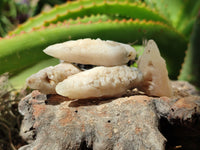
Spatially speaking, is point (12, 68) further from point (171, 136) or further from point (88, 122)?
point (171, 136)

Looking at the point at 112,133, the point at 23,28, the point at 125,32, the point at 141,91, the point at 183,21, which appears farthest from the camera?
the point at 183,21

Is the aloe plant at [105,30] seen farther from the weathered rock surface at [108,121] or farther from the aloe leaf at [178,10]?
the weathered rock surface at [108,121]

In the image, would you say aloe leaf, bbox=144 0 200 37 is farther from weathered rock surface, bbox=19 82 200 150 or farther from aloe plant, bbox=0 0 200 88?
weathered rock surface, bbox=19 82 200 150

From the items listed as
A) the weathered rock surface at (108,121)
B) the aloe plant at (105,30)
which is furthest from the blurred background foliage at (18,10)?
the weathered rock surface at (108,121)

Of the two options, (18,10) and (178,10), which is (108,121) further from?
(18,10)

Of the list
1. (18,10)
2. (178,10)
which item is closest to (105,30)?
(178,10)

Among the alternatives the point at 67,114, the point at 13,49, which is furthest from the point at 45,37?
the point at 67,114
